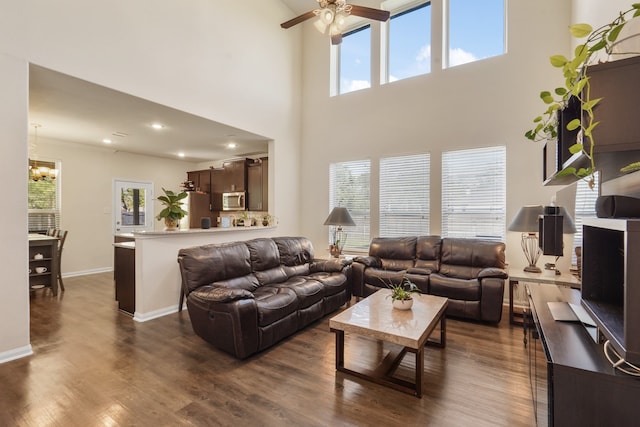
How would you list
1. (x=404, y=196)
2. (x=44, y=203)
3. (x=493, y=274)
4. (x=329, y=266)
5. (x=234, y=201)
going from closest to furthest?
(x=493, y=274), (x=329, y=266), (x=404, y=196), (x=44, y=203), (x=234, y=201)

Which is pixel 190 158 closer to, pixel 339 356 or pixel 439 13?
pixel 439 13

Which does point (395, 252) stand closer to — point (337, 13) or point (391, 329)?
point (391, 329)

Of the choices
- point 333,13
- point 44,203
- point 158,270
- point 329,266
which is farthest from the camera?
point 44,203

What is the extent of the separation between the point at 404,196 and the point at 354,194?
3.32 feet

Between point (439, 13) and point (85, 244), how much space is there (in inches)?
328

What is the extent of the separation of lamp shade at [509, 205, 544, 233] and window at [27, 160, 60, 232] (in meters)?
8.15

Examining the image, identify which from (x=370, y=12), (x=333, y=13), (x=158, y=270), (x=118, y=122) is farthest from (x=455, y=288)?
(x=118, y=122)

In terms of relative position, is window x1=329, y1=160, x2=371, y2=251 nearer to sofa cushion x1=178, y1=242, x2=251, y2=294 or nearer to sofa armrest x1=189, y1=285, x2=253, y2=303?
sofa cushion x1=178, y1=242, x2=251, y2=294

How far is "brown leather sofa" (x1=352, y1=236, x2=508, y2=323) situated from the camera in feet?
11.9

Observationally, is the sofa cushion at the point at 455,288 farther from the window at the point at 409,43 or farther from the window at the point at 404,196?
the window at the point at 409,43

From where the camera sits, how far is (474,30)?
477 cm

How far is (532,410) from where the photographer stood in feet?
6.66

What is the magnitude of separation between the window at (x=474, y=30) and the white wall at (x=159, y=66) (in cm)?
308

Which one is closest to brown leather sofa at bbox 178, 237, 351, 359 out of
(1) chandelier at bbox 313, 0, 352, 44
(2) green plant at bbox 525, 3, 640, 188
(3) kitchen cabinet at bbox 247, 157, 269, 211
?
(3) kitchen cabinet at bbox 247, 157, 269, 211
